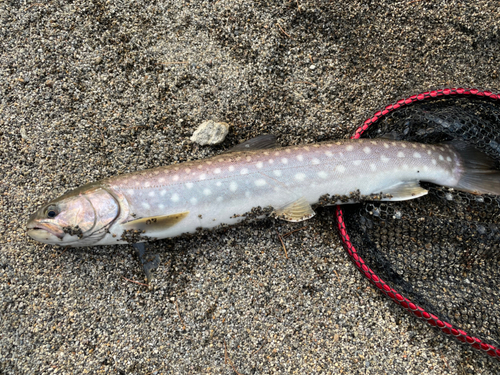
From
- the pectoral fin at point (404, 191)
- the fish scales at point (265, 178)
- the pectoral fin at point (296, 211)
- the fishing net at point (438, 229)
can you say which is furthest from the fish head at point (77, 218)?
the pectoral fin at point (404, 191)

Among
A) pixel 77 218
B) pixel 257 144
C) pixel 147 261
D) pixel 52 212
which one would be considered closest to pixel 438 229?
pixel 257 144

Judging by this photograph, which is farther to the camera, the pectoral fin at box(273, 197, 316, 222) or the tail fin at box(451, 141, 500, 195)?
the tail fin at box(451, 141, 500, 195)

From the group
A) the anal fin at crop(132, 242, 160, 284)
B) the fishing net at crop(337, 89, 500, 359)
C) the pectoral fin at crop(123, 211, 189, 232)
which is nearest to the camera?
the pectoral fin at crop(123, 211, 189, 232)

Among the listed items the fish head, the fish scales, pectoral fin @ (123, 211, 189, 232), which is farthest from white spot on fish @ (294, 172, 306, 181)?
the fish head

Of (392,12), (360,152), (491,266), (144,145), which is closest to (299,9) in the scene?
(392,12)

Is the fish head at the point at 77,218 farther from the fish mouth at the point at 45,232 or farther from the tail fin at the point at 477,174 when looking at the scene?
the tail fin at the point at 477,174

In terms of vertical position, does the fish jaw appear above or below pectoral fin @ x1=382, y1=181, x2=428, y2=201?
above

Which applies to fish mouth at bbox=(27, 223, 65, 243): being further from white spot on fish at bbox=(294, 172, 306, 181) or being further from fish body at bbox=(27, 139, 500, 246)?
white spot on fish at bbox=(294, 172, 306, 181)

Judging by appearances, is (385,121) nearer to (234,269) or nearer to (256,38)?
(256,38)
